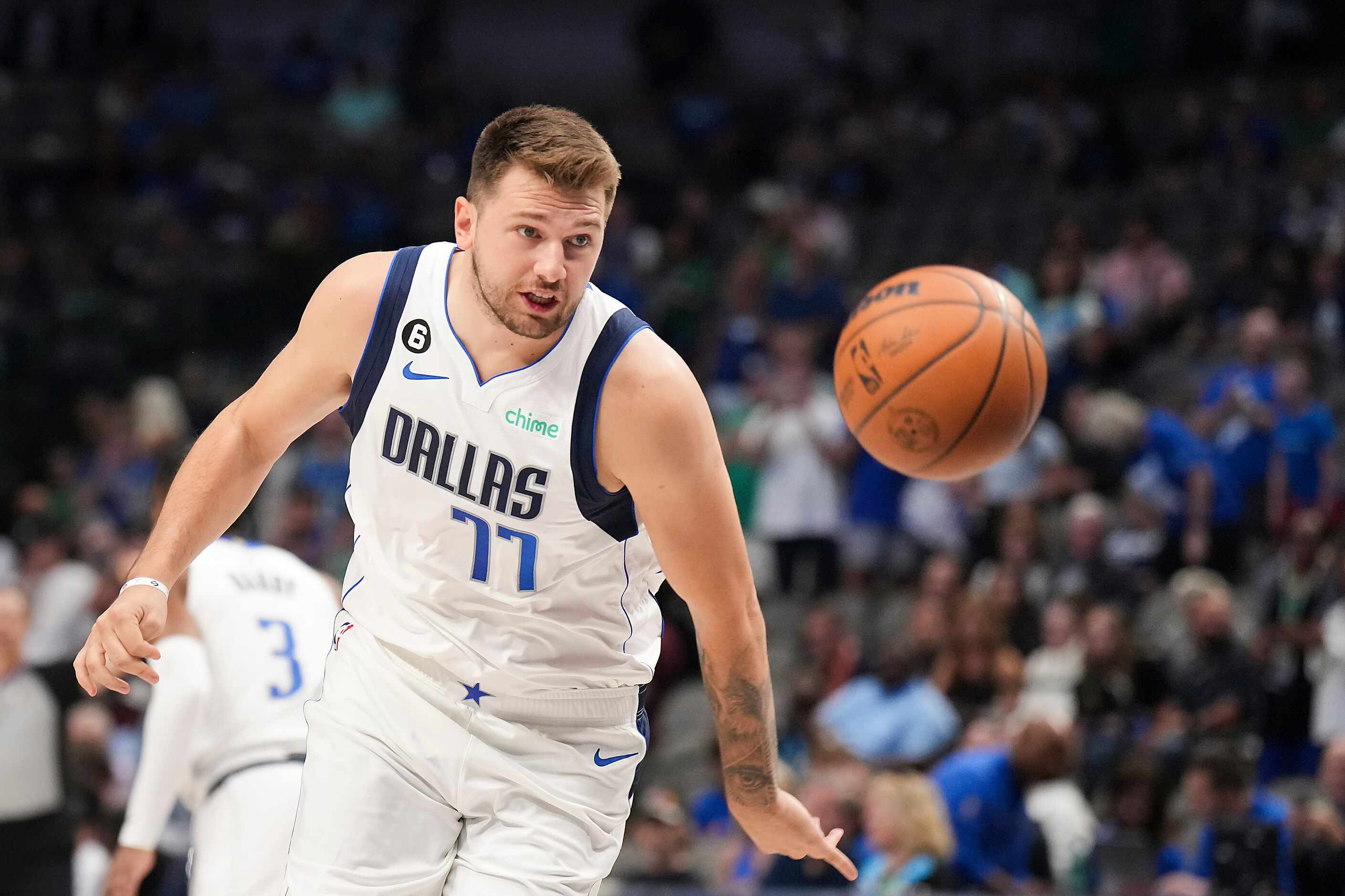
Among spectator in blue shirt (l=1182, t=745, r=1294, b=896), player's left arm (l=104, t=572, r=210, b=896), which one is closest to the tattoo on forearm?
player's left arm (l=104, t=572, r=210, b=896)

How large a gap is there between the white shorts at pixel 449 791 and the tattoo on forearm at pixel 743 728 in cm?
24

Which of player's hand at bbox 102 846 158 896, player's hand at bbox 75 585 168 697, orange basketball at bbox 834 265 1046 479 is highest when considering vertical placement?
orange basketball at bbox 834 265 1046 479

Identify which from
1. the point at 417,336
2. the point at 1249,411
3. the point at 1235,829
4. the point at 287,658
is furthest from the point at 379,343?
the point at 1249,411

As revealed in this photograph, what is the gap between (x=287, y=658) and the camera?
4699 mm

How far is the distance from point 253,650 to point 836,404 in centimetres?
648

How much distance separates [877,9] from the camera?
17.4 metres

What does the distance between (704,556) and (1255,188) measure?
1038cm

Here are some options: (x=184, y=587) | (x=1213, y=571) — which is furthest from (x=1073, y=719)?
(x=184, y=587)

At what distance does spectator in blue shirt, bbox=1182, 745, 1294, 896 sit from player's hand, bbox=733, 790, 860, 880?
129 inches

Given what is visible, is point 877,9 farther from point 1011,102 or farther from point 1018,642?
point 1018,642

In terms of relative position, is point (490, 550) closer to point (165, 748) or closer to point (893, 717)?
point (165, 748)

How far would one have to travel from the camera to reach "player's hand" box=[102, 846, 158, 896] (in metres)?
4.55

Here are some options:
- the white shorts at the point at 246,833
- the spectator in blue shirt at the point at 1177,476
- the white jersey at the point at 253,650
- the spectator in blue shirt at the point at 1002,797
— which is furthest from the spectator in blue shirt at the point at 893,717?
the white shorts at the point at 246,833

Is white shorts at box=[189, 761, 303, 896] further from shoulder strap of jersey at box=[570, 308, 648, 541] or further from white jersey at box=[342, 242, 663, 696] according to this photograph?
shoulder strap of jersey at box=[570, 308, 648, 541]
